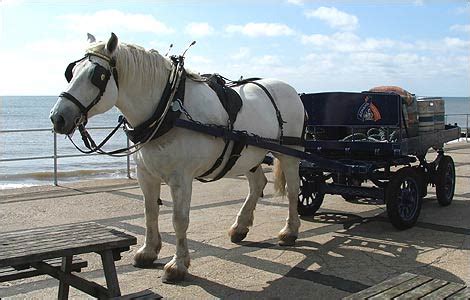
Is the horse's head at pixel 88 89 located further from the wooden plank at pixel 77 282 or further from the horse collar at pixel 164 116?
the wooden plank at pixel 77 282

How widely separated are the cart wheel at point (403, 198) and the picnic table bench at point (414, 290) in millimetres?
3458

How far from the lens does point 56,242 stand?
135 inches

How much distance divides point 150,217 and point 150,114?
1.17 metres

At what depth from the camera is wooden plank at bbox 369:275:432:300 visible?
2686 mm

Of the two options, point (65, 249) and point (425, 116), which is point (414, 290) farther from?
point (425, 116)

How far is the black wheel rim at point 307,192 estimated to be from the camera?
7.16 m

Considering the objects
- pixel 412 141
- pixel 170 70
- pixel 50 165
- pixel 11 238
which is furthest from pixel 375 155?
pixel 50 165

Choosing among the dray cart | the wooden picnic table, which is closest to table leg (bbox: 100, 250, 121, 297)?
the wooden picnic table

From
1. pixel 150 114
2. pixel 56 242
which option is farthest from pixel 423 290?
pixel 150 114

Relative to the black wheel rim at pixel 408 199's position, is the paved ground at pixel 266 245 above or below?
below

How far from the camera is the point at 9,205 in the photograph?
8219 mm

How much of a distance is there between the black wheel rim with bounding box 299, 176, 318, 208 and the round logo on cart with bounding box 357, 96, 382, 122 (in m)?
1.11

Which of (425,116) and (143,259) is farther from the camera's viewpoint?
(425,116)

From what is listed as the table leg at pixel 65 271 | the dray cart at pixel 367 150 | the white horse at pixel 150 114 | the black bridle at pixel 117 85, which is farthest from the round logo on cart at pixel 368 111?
the table leg at pixel 65 271
